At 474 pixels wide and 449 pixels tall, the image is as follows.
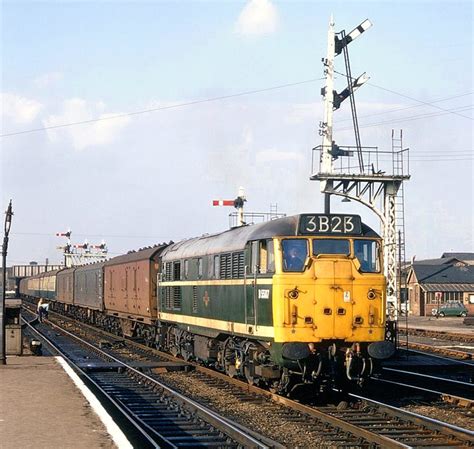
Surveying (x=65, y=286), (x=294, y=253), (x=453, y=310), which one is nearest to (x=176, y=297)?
(x=294, y=253)

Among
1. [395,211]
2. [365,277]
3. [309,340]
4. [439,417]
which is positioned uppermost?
[395,211]

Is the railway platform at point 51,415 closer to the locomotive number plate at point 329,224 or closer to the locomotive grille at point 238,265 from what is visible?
the locomotive grille at point 238,265

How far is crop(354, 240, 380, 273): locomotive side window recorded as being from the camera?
54.0 feet

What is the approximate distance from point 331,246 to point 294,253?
0.77 meters

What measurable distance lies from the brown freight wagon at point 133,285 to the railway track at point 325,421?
11285mm

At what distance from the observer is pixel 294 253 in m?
16.1

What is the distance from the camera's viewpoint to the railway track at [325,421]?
42.2 ft

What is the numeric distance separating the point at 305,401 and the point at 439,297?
56.6 m

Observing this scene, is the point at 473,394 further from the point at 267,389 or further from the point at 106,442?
the point at 106,442

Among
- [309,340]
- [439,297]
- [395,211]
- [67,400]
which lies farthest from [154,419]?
[439,297]

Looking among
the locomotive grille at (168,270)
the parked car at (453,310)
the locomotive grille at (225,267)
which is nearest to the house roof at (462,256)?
the parked car at (453,310)

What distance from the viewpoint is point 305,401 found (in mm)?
17094

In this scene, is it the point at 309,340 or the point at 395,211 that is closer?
the point at 309,340

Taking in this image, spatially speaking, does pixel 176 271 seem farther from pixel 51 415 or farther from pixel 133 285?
pixel 51 415
